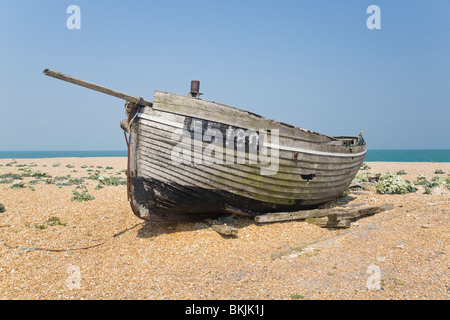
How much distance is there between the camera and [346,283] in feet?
15.4

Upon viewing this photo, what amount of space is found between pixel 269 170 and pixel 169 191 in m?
2.54

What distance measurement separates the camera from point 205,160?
265 inches

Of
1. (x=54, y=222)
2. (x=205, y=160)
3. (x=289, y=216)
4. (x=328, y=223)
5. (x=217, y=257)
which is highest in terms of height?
(x=205, y=160)

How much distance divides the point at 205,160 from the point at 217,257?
2.17m

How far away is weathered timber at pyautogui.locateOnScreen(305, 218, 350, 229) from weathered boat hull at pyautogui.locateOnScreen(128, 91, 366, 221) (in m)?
1.16

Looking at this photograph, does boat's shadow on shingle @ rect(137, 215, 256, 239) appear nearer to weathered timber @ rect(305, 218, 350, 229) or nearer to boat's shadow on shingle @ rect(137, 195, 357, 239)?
boat's shadow on shingle @ rect(137, 195, 357, 239)

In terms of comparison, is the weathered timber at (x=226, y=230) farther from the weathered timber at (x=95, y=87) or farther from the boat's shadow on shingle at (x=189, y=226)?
the weathered timber at (x=95, y=87)

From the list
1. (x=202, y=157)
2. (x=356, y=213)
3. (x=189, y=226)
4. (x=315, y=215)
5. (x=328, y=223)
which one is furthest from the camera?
(x=315, y=215)

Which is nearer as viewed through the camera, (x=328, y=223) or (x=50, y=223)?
(x=328, y=223)

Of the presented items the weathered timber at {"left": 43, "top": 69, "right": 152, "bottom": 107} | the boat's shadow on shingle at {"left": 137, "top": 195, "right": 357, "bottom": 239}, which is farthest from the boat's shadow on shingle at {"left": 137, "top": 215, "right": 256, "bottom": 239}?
the weathered timber at {"left": 43, "top": 69, "right": 152, "bottom": 107}

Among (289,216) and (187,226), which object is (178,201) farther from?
(289,216)

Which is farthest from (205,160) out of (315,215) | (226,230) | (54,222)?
(54,222)
